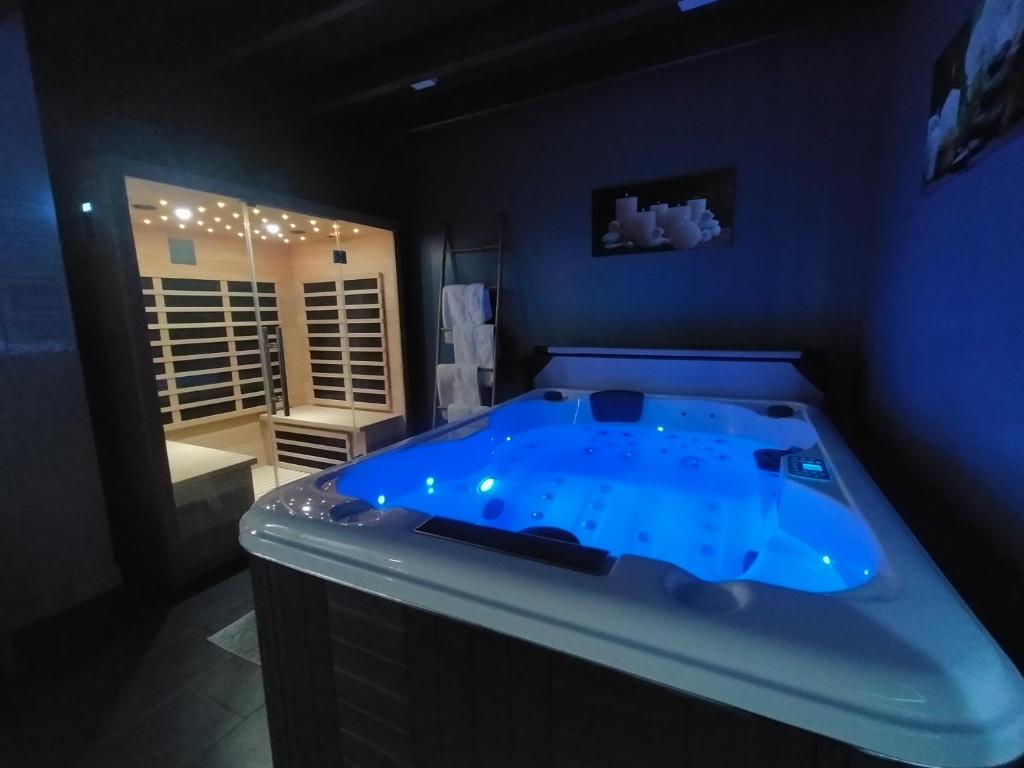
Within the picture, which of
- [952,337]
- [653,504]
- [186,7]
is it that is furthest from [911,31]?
[186,7]

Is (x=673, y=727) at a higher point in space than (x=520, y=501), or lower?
higher

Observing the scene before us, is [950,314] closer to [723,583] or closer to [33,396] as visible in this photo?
[723,583]

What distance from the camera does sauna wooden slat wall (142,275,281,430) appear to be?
9.43ft

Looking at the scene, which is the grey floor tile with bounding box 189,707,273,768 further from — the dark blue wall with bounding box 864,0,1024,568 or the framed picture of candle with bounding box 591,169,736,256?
the framed picture of candle with bounding box 591,169,736,256

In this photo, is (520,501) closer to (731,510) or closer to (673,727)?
(731,510)

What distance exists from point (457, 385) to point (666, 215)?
1.67 metres

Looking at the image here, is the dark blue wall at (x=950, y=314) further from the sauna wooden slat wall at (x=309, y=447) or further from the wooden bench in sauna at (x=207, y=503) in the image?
the sauna wooden slat wall at (x=309, y=447)

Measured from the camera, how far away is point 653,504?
1762 millimetres

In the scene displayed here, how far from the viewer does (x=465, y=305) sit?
293 cm

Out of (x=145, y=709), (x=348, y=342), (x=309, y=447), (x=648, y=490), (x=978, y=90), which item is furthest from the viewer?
(x=348, y=342)

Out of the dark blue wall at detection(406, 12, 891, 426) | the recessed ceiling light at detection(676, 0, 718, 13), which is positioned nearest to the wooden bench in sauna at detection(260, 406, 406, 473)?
the dark blue wall at detection(406, 12, 891, 426)

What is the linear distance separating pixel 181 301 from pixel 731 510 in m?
3.47

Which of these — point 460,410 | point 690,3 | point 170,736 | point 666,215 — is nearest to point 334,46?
point 690,3

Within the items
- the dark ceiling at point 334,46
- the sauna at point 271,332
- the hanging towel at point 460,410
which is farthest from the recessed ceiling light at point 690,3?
the hanging towel at point 460,410
